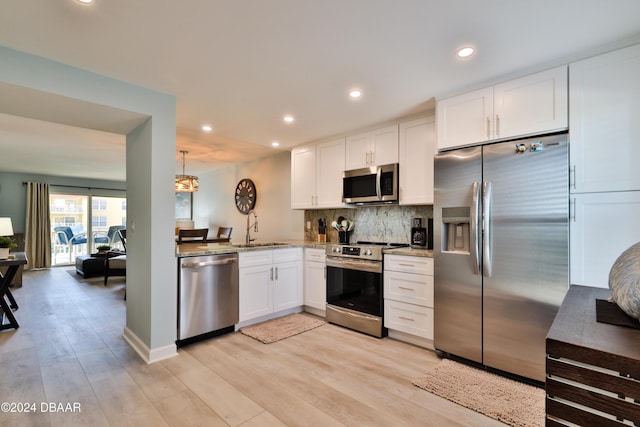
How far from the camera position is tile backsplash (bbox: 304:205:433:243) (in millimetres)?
3656

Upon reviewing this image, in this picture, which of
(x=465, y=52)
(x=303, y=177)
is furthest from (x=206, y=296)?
(x=465, y=52)

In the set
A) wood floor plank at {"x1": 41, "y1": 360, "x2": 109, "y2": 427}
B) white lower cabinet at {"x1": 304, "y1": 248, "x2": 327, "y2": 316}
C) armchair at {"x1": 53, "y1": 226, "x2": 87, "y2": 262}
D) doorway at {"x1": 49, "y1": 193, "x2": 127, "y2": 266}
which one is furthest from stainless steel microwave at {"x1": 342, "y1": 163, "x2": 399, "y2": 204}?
armchair at {"x1": 53, "y1": 226, "x2": 87, "y2": 262}

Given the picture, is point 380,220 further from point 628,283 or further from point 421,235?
point 628,283

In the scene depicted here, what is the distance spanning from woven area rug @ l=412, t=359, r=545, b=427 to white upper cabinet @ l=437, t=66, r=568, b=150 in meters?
1.85

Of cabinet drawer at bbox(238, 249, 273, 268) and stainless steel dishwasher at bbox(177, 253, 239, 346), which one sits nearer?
stainless steel dishwasher at bbox(177, 253, 239, 346)

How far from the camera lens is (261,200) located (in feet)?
20.1

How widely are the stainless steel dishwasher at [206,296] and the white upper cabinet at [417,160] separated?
6.52 ft

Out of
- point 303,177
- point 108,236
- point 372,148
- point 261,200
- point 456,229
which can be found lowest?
point 108,236

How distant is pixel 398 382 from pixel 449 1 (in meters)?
2.46

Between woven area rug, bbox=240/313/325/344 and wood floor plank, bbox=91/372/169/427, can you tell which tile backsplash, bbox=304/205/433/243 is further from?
wood floor plank, bbox=91/372/169/427

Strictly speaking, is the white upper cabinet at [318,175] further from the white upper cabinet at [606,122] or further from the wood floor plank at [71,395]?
the wood floor plank at [71,395]

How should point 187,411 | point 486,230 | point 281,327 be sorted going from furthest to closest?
point 281,327, point 486,230, point 187,411

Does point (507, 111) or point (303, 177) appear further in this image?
point (303, 177)

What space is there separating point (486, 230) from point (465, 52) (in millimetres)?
1313
